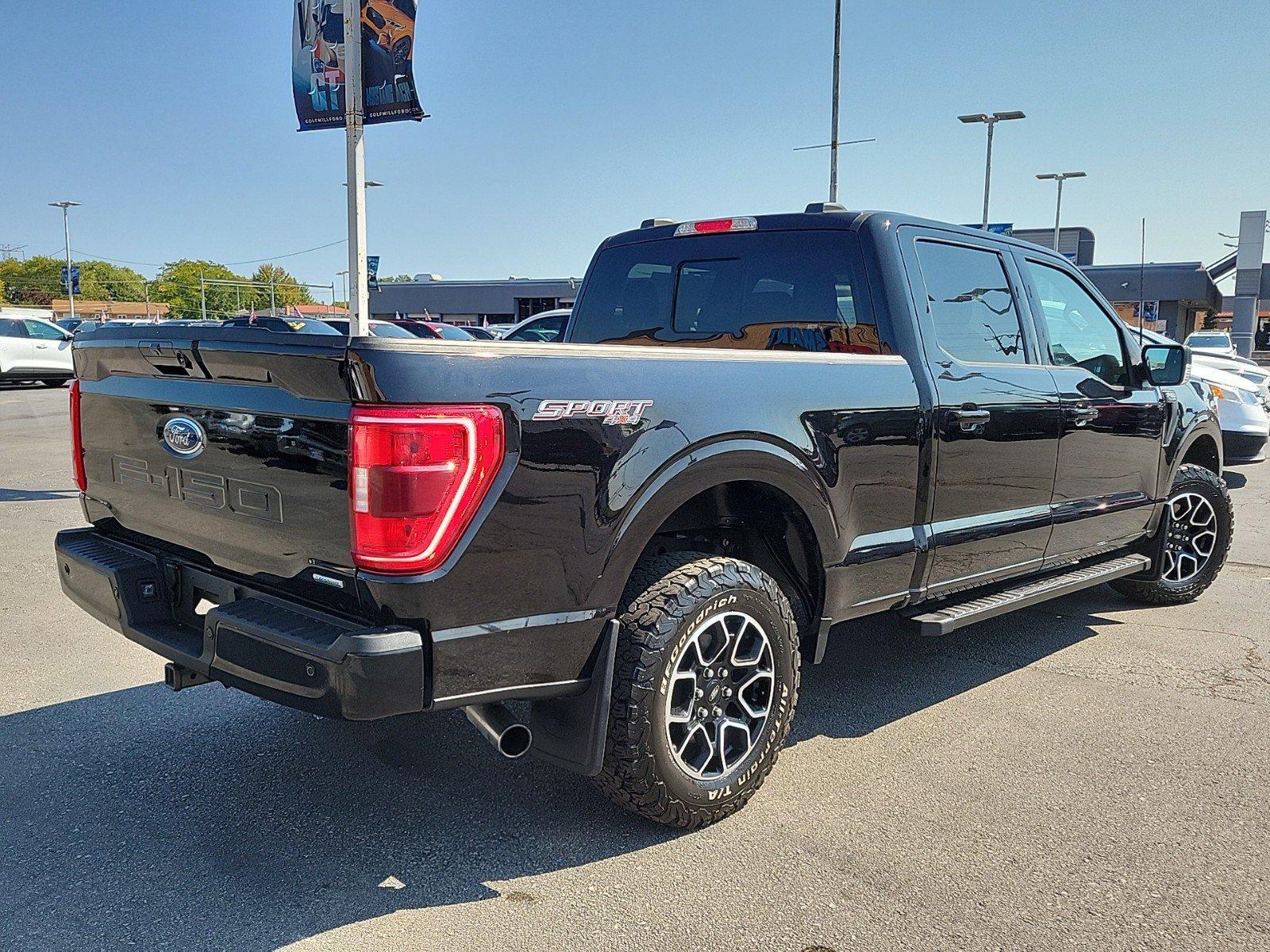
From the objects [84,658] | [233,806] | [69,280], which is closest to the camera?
[233,806]

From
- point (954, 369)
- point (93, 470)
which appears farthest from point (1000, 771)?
point (93, 470)

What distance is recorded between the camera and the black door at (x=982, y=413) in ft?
13.2

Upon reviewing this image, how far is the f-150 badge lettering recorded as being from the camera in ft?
8.89

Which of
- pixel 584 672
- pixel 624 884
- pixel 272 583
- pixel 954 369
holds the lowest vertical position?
pixel 624 884

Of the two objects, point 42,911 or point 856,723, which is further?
point 856,723

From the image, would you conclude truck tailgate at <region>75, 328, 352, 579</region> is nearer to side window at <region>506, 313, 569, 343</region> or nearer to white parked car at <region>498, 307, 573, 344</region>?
white parked car at <region>498, 307, 573, 344</region>

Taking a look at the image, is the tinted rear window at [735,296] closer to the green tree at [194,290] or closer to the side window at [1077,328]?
the side window at [1077,328]

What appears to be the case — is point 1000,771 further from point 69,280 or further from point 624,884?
point 69,280

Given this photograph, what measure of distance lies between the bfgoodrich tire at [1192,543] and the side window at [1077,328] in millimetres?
1099

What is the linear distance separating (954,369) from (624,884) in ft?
7.54

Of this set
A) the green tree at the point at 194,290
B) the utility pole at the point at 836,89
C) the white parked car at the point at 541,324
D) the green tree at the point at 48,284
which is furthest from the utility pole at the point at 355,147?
the green tree at the point at 48,284

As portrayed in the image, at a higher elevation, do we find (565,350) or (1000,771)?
(565,350)

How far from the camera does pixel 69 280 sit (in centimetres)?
6838

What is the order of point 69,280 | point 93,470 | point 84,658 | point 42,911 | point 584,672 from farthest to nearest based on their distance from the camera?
point 69,280, point 84,658, point 93,470, point 584,672, point 42,911
